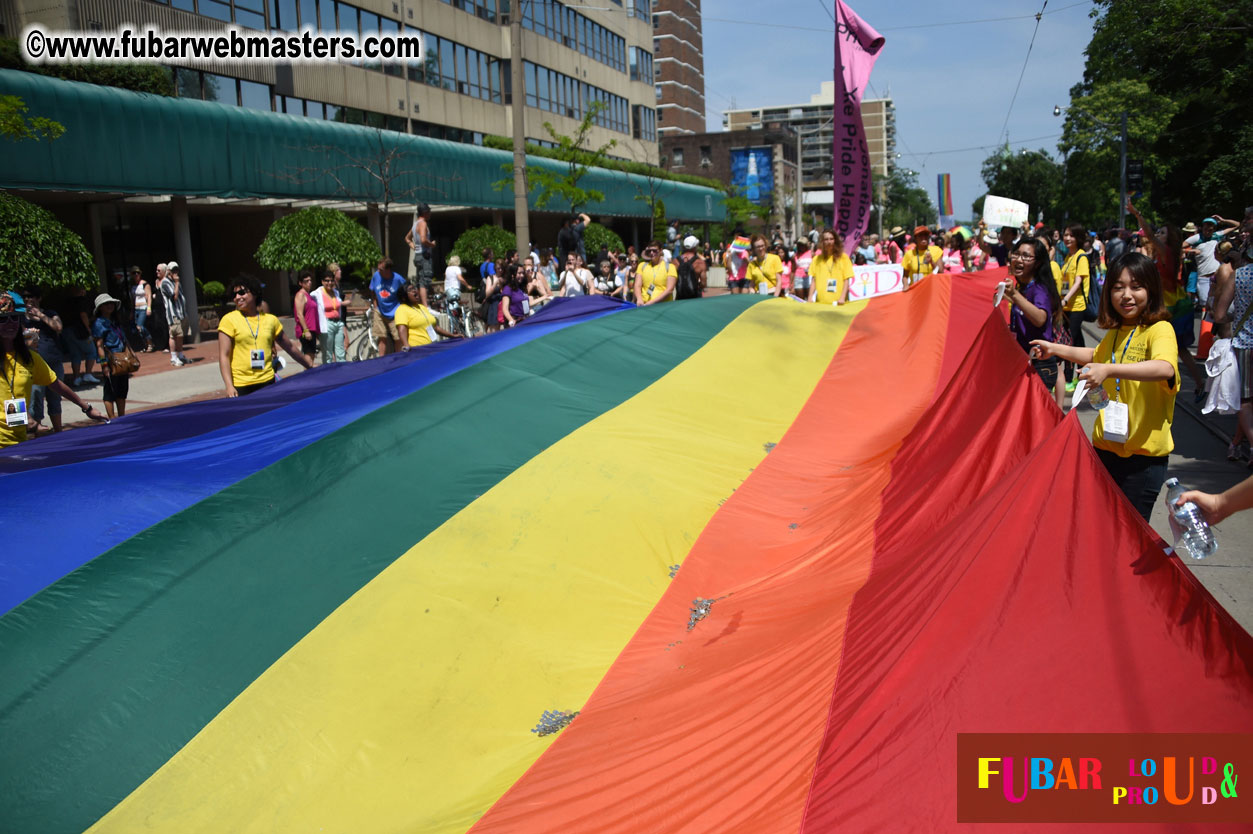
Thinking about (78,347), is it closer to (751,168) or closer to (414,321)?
(414,321)

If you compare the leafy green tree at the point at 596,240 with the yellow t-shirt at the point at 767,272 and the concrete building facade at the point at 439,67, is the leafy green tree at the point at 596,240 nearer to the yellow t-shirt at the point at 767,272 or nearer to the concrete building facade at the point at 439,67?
the concrete building facade at the point at 439,67

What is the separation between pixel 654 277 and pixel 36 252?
995 cm

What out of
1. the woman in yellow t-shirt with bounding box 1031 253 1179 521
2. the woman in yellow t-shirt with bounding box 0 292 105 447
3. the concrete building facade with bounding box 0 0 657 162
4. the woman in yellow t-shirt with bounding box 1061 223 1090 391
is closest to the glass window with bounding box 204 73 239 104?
the concrete building facade with bounding box 0 0 657 162

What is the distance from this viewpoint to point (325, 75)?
97.0 ft

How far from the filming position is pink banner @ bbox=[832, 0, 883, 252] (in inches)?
538

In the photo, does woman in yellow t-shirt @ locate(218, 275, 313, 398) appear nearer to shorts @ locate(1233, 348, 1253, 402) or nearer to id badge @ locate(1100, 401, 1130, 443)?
id badge @ locate(1100, 401, 1130, 443)

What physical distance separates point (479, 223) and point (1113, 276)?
36329 millimetres

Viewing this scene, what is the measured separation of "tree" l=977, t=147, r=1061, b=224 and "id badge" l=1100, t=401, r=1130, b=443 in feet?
262

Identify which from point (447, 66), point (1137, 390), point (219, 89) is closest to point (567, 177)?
point (447, 66)

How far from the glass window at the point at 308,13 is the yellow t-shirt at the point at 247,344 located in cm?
2432

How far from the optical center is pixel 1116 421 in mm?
4270

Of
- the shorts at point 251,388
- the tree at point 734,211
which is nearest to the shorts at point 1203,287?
the shorts at point 251,388

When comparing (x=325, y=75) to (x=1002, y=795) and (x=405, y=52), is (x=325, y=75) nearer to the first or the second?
(x=405, y=52)

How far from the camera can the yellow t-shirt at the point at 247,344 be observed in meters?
7.94
